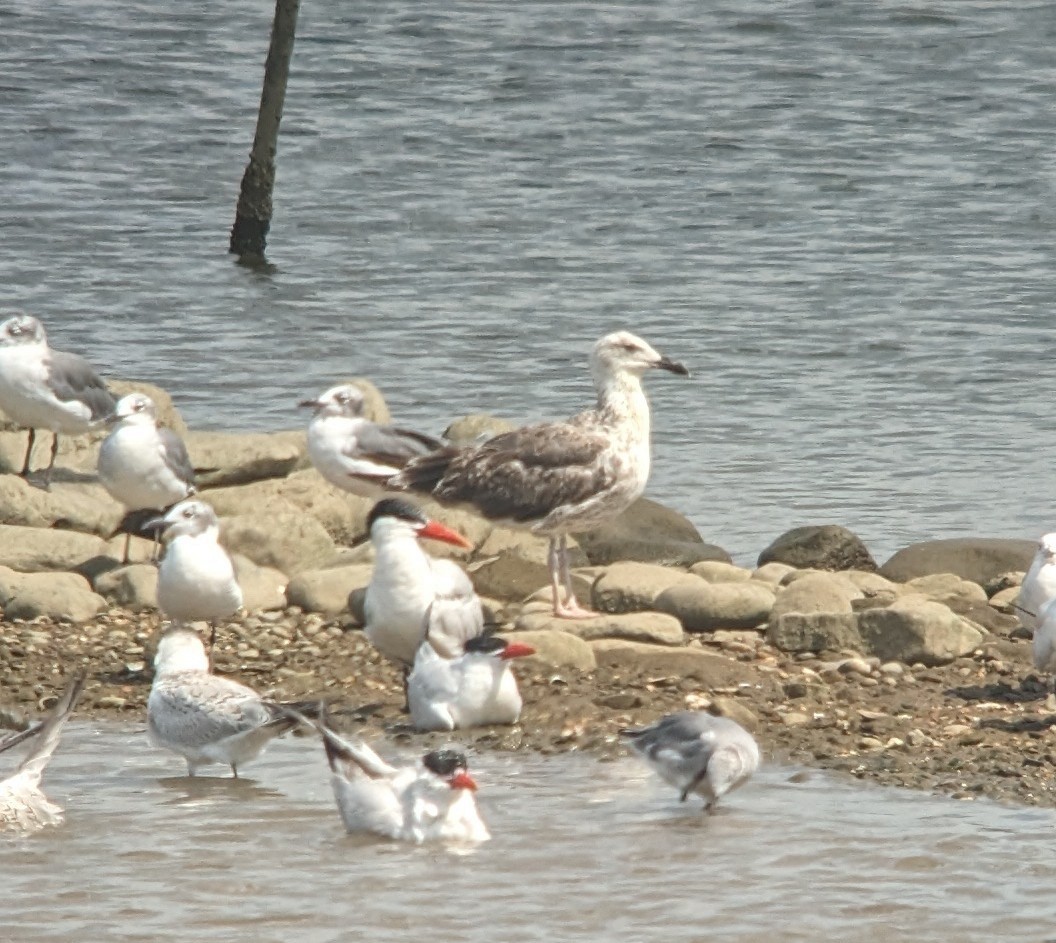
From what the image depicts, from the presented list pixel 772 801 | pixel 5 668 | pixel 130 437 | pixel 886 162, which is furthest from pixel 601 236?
pixel 772 801

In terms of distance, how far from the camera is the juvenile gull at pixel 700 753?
7.88m

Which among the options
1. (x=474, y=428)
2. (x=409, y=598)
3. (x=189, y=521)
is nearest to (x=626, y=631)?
(x=409, y=598)

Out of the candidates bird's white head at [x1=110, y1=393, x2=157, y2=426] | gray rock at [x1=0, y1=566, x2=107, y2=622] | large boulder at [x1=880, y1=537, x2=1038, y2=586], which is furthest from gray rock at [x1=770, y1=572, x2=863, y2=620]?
bird's white head at [x1=110, y1=393, x2=157, y2=426]

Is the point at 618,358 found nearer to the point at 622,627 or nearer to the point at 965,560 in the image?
the point at 622,627

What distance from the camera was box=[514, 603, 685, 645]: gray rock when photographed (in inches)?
405

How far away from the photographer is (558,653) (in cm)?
995

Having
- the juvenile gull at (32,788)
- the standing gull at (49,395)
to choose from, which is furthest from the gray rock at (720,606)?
the standing gull at (49,395)

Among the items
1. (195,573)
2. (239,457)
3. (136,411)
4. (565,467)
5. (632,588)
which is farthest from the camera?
(239,457)

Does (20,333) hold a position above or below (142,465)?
above

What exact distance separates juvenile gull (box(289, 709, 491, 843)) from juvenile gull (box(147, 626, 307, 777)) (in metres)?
0.58

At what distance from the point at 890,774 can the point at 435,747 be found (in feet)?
5.92

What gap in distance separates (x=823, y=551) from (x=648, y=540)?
37.2 inches

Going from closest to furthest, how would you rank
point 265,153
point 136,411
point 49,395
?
1. point 136,411
2. point 49,395
3. point 265,153

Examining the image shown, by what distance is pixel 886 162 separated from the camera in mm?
26922
